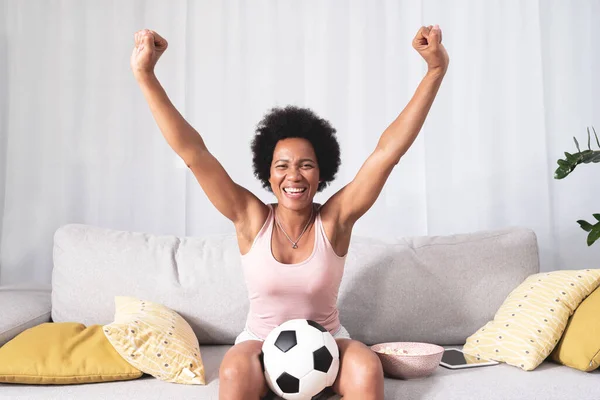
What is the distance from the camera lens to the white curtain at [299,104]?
2805 mm

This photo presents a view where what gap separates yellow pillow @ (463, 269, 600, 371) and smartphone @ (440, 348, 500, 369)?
0.06 feet

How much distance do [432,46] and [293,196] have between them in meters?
0.59

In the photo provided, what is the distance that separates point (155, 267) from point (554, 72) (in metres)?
2.01

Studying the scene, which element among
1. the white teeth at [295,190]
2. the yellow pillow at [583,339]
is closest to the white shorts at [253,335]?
the white teeth at [295,190]

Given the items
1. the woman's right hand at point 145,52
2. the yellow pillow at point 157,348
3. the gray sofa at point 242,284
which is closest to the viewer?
the woman's right hand at point 145,52

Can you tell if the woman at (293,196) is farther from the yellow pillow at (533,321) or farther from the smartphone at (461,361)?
the yellow pillow at (533,321)

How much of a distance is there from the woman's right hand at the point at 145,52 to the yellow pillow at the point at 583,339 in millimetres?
1509

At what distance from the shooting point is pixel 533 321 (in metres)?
1.97

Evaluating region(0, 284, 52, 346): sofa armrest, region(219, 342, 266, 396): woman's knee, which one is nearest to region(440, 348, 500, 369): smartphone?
region(219, 342, 266, 396): woman's knee

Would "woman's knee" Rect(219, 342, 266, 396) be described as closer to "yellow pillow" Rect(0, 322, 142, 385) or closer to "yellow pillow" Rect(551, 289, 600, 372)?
"yellow pillow" Rect(0, 322, 142, 385)

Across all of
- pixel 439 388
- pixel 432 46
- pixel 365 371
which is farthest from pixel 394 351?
pixel 432 46

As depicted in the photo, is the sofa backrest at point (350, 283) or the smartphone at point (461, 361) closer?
the smartphone at point (461, 361)

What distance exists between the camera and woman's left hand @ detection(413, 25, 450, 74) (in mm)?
1709

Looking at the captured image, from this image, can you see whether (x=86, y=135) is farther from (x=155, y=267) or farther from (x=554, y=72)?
(x=554, y=72)
